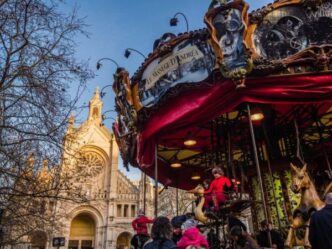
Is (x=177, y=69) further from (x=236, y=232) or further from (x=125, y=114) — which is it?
(x=236, y=232)

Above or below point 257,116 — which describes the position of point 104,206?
above

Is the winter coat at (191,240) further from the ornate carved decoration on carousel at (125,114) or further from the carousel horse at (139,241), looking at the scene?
the ornate carved decoration on carousel at (125,114)

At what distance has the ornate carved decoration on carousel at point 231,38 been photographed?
5.49 metres

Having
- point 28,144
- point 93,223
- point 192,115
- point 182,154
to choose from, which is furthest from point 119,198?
point 192,115

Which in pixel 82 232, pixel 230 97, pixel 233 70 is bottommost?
pixel 230 97

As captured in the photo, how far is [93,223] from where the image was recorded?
36.3 meters

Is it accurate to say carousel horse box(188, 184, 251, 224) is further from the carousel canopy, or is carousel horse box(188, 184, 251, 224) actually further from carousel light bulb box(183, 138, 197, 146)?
carousel light bulb box(183, 138, 197, 146)

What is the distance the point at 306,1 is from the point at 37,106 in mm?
6314

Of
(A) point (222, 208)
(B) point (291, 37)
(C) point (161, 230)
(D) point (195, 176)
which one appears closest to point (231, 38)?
(B) point (291, 37)

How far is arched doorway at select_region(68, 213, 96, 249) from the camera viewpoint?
3562 centimetres

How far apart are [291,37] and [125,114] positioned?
173 inches

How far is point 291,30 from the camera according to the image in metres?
5.62

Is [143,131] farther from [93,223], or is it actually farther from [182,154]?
[93,223]

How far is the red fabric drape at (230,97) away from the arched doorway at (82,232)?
32.7 metres
